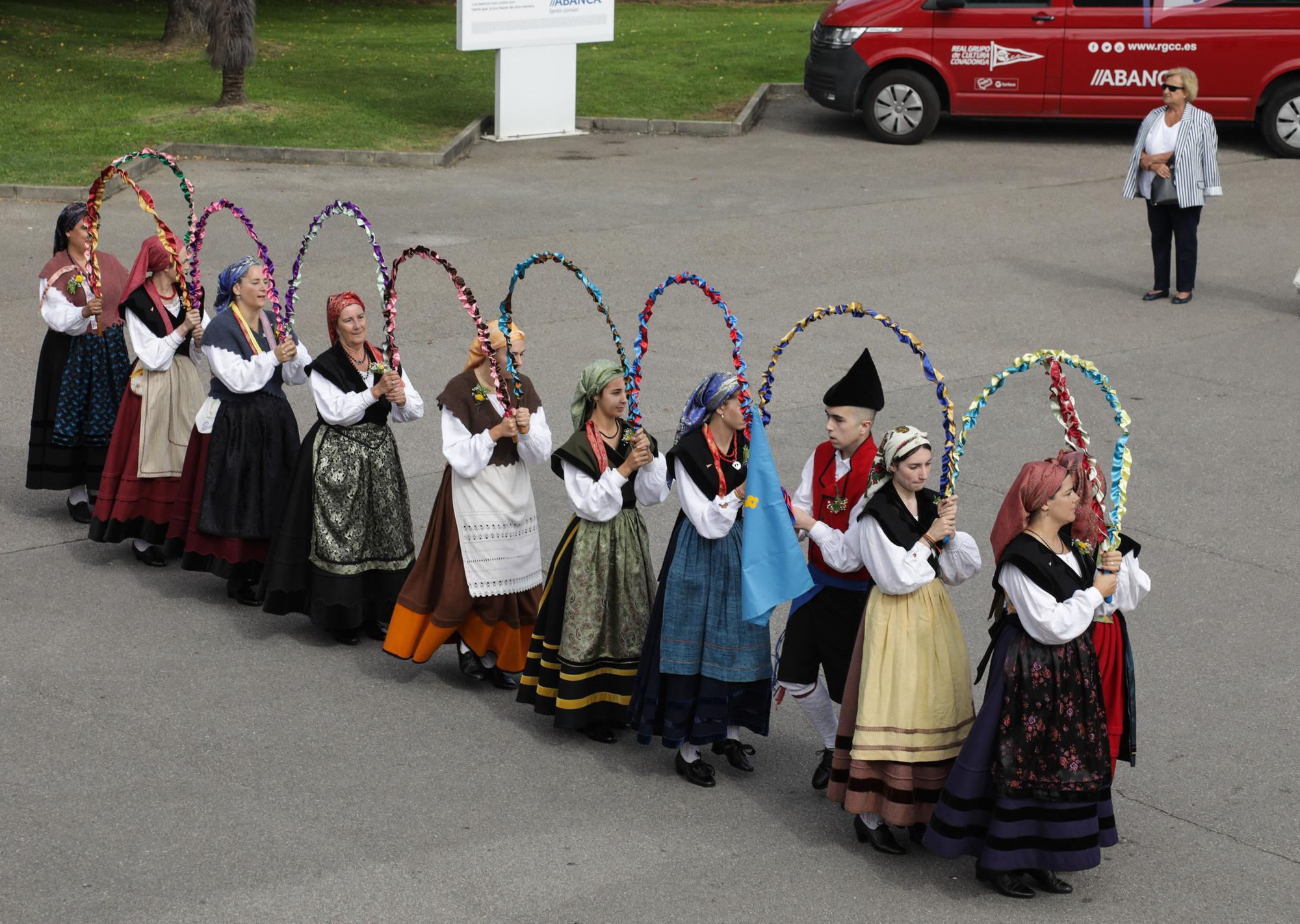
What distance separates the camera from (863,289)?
12.6 metres

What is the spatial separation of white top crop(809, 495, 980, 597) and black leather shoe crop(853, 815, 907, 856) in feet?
2.86

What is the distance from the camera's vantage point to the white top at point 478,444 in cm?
630

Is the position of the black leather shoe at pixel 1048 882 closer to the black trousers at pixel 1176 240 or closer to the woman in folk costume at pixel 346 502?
the woman in folk costume at pixel 346 502

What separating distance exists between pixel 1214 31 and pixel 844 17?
161 inches

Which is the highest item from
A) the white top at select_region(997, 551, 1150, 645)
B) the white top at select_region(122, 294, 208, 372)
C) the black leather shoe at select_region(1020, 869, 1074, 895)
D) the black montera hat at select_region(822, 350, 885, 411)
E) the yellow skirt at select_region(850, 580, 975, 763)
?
the black montera hat at select_region(822, 350, 885, 411)

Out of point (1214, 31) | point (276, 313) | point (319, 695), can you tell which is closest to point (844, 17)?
point (1214, 31)

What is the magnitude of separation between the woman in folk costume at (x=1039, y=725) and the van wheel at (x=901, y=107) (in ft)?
43.9

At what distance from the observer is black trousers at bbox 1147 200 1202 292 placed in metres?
12.4

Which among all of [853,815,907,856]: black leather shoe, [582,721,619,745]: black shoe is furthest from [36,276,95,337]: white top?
[853,815,907,856]: black leather shoe

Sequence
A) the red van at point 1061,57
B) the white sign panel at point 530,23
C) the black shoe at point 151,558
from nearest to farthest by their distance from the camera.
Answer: the black shoe at point 151,558 → the red van at point 1061,57 → the white sign panel at point 530,23

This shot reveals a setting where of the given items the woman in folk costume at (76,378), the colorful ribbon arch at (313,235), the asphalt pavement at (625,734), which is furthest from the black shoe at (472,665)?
the woman in folk costume at (76,378)

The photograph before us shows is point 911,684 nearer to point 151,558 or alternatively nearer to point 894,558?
point 894,558

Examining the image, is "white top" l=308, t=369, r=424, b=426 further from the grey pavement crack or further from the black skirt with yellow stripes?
the grey pavement crack

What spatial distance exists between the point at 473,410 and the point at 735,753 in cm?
179
